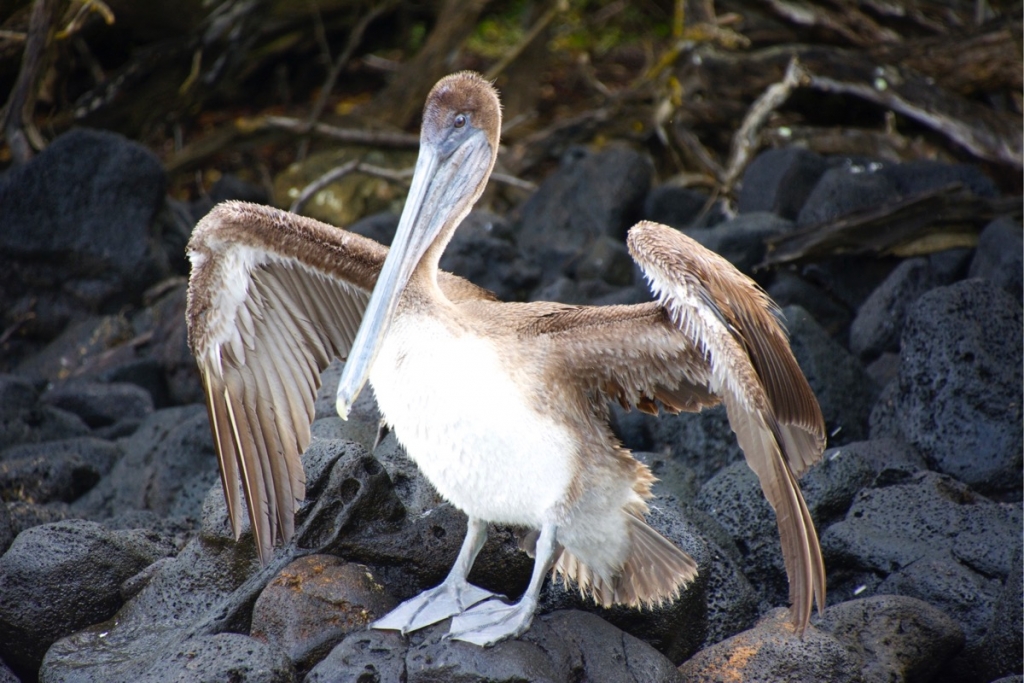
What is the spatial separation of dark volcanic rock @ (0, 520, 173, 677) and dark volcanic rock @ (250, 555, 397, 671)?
0.77 metres

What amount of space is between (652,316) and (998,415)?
7.50 ft

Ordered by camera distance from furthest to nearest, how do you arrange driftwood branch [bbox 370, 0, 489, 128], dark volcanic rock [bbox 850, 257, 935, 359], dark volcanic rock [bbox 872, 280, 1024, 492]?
1. driftwood branch [bbox 370, 0, 489, 128]
2. dark volcanic rock [bbox 850, 257, 935, 359]
3. dark volcanic rock [bbox 872, 280, 1024, 492]

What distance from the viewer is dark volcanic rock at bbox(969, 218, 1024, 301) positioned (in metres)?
5.68

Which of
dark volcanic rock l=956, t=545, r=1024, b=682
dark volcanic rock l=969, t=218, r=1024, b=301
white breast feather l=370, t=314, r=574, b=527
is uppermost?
white breast feather l=370, t=314, r=574, b=527

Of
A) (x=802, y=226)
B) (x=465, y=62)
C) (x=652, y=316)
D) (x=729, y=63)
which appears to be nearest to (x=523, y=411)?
(x=652, y=316)

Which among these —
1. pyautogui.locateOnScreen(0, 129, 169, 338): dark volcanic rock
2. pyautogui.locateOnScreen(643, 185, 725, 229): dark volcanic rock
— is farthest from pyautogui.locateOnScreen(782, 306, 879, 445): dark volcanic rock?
pyautogui.locateOnScreen(0, 129, 169, 338): dark volcanic rock

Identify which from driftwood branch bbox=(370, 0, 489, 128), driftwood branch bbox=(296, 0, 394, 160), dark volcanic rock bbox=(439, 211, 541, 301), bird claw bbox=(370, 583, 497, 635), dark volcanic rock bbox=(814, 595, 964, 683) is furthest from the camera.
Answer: driftwood branch bbox=(370, 0, 489, 128)

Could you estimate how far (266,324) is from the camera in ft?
13.2

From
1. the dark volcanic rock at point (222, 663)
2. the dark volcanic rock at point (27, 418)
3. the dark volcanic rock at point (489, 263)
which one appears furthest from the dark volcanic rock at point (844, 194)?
the dark volcanic rock at point (27, 418)

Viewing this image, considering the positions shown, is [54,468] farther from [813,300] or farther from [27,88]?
[813,300]

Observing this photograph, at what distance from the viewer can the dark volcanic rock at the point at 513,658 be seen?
3.28 metres

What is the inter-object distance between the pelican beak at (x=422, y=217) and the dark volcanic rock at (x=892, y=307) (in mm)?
2998

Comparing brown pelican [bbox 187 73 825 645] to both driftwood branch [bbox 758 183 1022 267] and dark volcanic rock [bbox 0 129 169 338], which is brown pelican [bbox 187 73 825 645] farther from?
dark volcanic rock [bbox 0 129 169 338]

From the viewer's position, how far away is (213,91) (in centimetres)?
920
